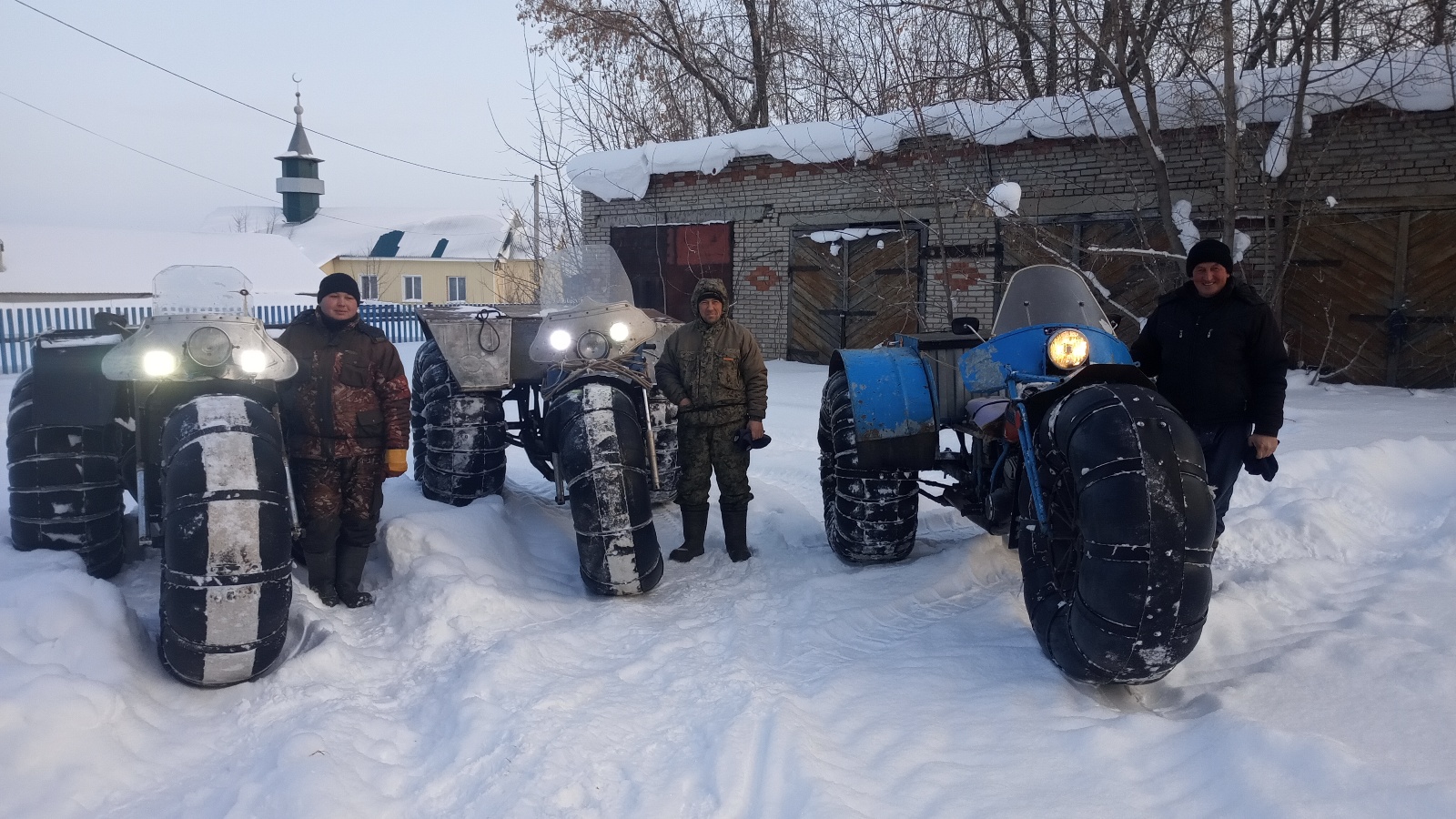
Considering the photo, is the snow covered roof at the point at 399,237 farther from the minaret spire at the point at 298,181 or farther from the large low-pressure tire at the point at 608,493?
the large low-pressure tire at the point at 608,493

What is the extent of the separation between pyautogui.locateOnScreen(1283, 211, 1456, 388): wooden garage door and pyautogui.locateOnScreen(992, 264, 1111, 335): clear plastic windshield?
24.9 ft

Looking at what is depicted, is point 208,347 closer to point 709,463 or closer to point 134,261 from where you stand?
point 709,463

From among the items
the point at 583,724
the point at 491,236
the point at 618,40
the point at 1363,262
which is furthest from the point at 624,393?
the point at 491,236

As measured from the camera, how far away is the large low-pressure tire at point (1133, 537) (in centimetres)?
271

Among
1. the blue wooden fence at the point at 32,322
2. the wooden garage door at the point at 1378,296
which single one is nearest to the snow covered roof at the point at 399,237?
the blue wooden fence at the point at 32,322

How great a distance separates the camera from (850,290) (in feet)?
45.9

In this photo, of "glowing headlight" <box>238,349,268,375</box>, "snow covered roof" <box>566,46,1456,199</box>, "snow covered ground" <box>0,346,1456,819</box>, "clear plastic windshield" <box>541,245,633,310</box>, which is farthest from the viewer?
"snow covered roof" <box>566,46,1456,199</box>

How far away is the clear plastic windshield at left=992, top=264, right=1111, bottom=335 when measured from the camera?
4.11 meters

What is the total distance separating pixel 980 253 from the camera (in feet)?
41.0

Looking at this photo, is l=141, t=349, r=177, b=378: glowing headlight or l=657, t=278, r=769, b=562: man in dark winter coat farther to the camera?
l=657, t=278, r=769, b=562: man in dark winter coat

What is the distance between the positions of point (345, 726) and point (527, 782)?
76 cm

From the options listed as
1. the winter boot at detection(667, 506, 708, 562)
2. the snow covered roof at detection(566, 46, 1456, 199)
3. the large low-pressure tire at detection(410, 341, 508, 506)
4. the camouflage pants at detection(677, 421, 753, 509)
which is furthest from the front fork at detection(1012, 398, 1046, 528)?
the snow covered roof at detection(566, 46, 1456, 199)

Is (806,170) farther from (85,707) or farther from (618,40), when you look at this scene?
(85,707)

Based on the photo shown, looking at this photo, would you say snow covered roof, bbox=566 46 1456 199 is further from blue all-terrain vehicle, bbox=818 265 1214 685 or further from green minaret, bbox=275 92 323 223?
green minaret, bbox=275 92 323 223
